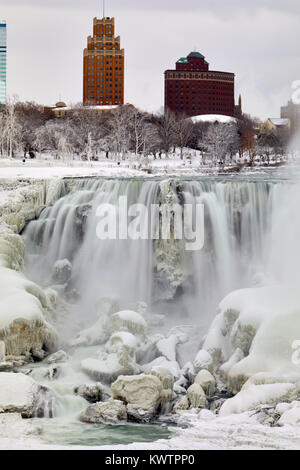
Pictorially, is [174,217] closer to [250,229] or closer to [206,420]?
[250,229]

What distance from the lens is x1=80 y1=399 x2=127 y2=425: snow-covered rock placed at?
1332 cm

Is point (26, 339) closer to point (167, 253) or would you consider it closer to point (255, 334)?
point (255, 334)

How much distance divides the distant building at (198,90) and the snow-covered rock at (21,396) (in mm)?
86788

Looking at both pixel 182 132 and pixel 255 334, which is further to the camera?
pixel 182 132

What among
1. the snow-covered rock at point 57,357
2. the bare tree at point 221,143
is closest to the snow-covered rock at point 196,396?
the snow-covered rock at point 57,357

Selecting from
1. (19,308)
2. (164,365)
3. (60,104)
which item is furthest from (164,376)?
(60,104)

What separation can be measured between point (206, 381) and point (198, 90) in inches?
3731

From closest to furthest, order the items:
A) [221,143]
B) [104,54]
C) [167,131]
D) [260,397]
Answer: [260,397] < [104,54] < [221,143] < [167,131]

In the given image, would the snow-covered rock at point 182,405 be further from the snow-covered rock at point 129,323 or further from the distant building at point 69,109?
the distant building at point 69,109

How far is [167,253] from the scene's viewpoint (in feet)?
73.6

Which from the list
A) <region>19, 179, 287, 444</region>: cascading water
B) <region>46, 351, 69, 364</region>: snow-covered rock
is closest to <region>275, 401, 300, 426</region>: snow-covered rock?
<region>46, 351, 69, 364</region>: snow-covered rock

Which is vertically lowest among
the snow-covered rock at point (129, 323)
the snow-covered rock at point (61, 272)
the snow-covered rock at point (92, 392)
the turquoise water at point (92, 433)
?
the turquoise water at point (92, 433)

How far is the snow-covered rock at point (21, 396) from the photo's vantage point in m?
13.1
